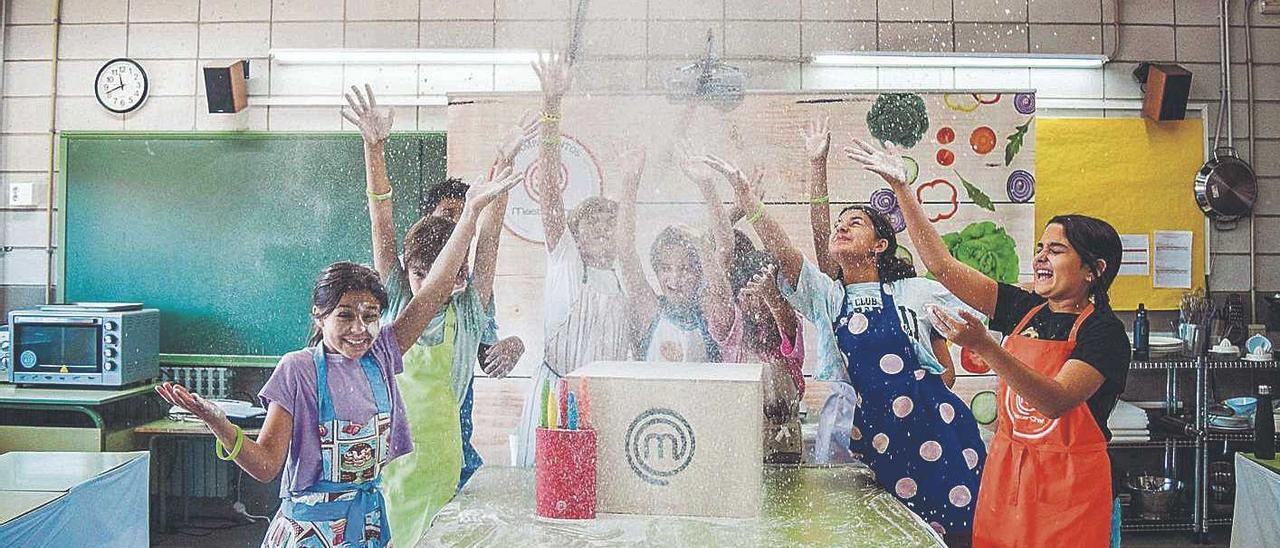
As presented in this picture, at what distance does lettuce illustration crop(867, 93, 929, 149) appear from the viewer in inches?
102

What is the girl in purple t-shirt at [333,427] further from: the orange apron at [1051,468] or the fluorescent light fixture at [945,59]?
the fluorescent light fixture at [945,59]

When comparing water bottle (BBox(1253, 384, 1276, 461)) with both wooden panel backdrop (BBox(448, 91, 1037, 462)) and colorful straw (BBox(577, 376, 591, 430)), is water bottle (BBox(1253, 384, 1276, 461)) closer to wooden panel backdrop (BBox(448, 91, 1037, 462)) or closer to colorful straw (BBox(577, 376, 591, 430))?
wooden panel backdrop (BBox(448, 91, 1037, 462))

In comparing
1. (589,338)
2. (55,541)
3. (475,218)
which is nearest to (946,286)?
(589,338)

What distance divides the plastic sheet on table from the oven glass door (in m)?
2.11

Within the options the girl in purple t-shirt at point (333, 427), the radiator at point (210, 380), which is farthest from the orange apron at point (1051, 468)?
the radiator at point (210, 380)

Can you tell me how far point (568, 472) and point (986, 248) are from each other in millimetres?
1613

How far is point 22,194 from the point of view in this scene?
3.57m

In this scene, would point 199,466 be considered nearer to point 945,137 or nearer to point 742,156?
point 742,156

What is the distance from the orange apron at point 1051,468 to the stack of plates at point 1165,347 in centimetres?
162

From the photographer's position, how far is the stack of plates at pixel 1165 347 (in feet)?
11.0

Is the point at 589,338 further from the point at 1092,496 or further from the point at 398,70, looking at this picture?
the point at 398,70

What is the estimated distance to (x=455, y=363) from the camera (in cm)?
230

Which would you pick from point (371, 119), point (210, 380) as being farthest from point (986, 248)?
point (210, 380)

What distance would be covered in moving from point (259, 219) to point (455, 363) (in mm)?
1333
